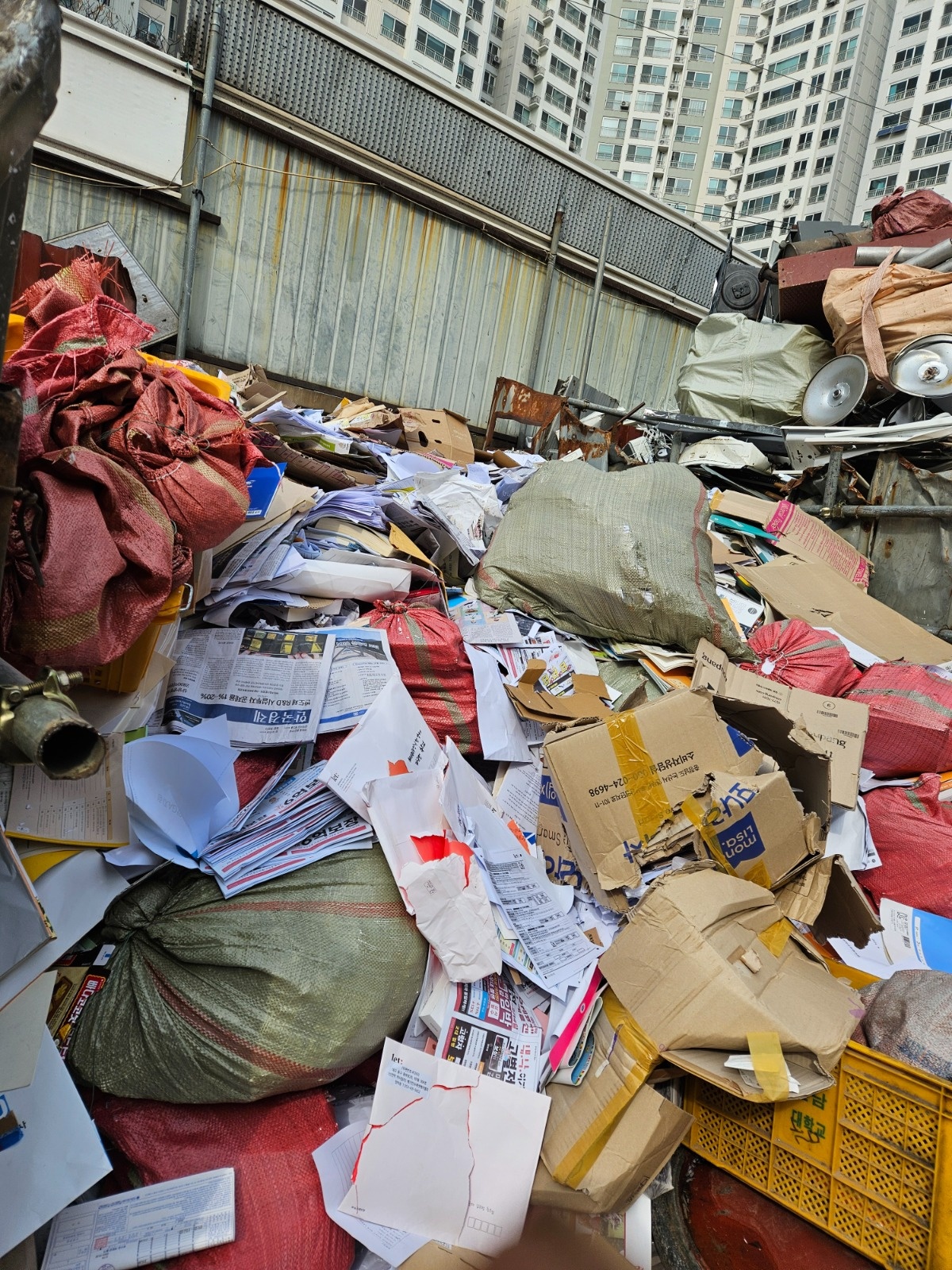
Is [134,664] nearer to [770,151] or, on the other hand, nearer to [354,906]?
[354,906]

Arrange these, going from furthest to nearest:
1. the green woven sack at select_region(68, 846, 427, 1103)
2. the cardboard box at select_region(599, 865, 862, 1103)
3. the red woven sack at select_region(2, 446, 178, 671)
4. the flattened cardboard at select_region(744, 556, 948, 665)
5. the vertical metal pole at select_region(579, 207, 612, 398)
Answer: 1. the vertical metal pole at select_region(579, 207, 612, 398)
2. the flattened cardboard at select_region(744, 556, 948, 665)
3. the cardboard box at select_region(599, 865, 862, 1103)
4. the green woven sack at select_region(68, 846, 427, 1103)
5. the red woven sack at select_region(2, 446, 178, 671)

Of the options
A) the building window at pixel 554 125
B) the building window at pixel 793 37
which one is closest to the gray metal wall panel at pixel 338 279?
the building window at pixel 554 125

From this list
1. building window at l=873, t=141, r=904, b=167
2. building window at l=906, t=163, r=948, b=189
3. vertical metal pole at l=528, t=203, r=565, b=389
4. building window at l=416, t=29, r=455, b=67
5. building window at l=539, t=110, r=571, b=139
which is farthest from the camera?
building window at l=539, t=110, r=571, b=139

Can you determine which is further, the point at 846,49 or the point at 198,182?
the point at 846,49

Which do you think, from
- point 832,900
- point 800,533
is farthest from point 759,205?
point 832,900

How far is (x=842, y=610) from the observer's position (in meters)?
3.03

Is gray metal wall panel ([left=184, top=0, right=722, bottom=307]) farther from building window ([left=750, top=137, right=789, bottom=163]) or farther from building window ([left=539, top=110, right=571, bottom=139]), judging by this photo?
building window ([left=750, top=137, right=789, bottom=163])

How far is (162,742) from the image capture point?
143cm

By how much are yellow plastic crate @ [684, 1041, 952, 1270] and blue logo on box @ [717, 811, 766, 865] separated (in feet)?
1.45

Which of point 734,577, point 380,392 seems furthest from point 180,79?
point 734,577

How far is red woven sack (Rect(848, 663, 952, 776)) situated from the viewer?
2.33 m

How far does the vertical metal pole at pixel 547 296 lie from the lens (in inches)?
238

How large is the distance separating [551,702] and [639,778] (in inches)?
14.8

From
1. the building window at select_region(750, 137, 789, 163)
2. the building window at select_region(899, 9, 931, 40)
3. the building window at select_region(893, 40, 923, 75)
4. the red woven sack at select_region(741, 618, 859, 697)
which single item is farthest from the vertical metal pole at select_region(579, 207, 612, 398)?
the building window at select_region(750, 137, 789, 163)
